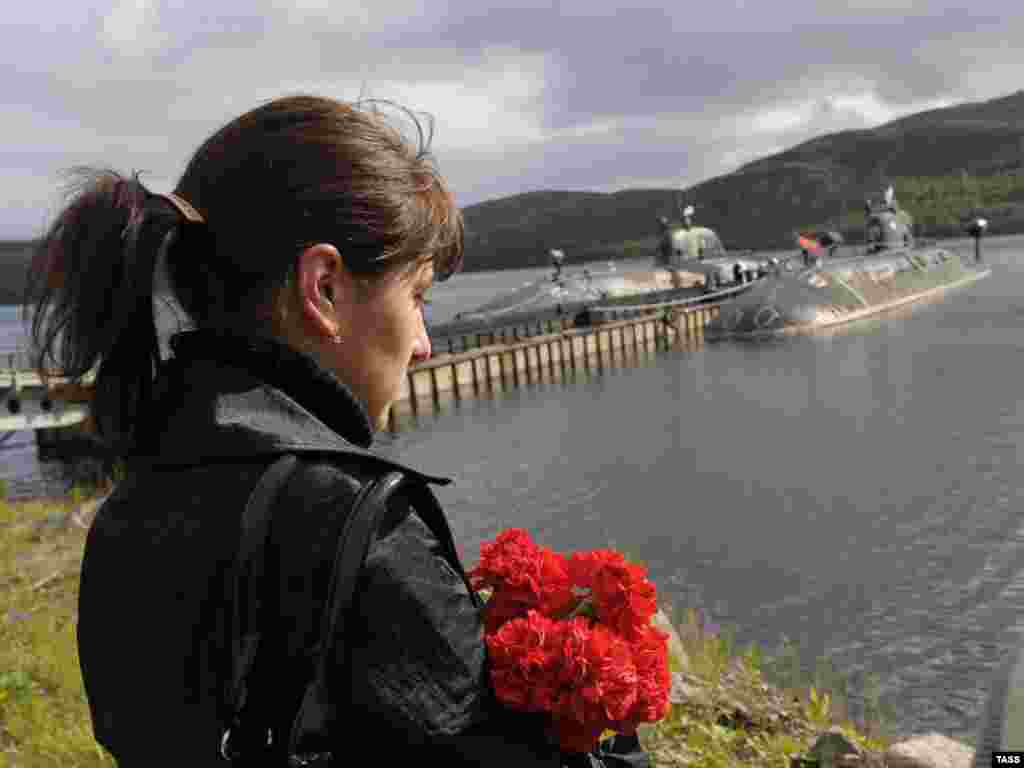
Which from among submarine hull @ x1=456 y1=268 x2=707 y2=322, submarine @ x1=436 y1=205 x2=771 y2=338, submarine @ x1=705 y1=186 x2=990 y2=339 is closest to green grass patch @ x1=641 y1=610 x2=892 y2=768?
submarine @ x1=705 y1=186 x2=990 y2=339

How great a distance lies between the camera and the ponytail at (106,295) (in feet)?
6.27

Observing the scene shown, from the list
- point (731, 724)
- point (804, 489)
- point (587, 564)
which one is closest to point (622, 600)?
point (587, 564)

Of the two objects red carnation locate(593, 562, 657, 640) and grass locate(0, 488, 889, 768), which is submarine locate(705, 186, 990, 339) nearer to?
grass locate(0, 488, 889, 768)

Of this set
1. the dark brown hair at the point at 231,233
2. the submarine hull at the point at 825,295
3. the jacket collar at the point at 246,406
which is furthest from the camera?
the submarine hull at the point at 825,295

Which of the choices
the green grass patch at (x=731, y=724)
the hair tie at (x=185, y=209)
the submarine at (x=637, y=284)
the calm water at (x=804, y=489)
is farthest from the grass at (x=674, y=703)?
the submarine at (x=637, y=284)

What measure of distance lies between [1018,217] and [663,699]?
173662mm

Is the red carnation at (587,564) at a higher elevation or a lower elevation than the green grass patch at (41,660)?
higher

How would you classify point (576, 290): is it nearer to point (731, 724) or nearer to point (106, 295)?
point (731, 724)

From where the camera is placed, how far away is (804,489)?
1922 centimetres

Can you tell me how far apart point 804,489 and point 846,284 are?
36517mm

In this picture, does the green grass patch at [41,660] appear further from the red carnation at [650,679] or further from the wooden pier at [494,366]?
the wooden pier at [494,366]

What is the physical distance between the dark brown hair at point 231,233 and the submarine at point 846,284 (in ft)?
153

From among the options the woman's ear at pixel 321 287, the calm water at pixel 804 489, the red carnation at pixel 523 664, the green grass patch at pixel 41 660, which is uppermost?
the woman's ear at pixel 321 287

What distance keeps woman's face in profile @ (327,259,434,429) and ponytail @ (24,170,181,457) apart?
0.38 metres
